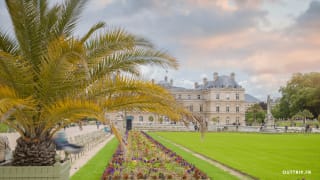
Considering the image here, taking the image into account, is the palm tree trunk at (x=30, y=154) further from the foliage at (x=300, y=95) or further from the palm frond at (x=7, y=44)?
the foliage at (x=300, y=95)

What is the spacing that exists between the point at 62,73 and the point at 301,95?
5301 cm

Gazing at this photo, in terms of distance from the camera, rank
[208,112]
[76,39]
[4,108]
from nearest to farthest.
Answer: [4,108]
[76,39]
[208,112]

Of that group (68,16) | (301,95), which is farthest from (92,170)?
(301,95)

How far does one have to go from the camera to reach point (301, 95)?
182ft

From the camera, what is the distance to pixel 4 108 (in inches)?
233

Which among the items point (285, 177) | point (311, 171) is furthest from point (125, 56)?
point (311, 171)

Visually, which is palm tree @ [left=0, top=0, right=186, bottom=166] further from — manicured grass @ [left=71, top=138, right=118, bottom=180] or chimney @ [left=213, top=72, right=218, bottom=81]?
chimney @ [left=213, top=72, right=218, bottom=81]

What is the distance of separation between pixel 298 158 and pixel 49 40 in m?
11.9

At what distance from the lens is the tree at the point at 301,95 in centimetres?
5378

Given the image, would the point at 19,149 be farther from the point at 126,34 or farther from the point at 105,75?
the point at 126,34

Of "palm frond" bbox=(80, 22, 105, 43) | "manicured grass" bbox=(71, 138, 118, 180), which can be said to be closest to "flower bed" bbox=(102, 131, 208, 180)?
"manicured grass" bbox=(71, 138, 118, 180)

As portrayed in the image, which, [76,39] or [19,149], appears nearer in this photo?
[76,39]

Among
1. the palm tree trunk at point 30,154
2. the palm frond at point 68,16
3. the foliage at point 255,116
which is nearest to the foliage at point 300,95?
the foliage at point 255,116

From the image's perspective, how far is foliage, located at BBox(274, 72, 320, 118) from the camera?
53.8 m
